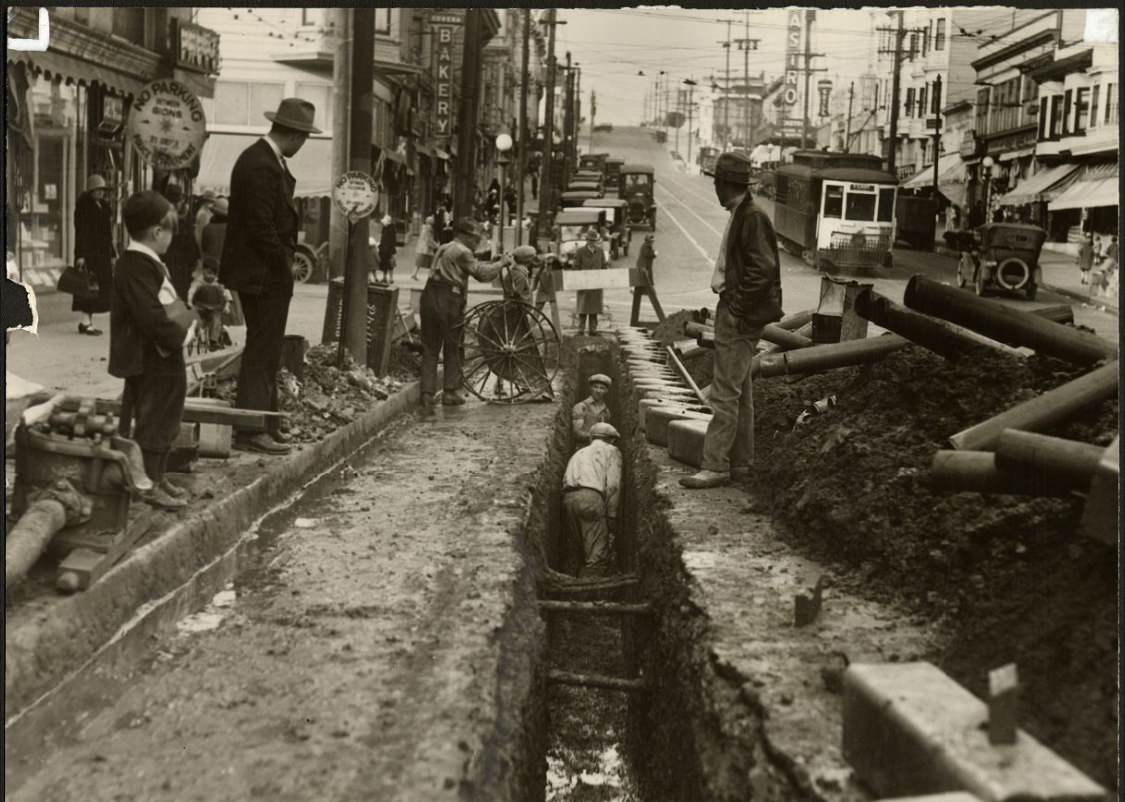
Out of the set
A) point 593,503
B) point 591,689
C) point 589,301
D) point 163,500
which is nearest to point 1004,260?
point 593,503

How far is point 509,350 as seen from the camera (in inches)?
515

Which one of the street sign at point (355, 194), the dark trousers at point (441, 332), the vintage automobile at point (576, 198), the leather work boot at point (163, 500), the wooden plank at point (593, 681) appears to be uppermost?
the vintage automobile at point (576, 198)

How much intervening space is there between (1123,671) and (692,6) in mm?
2469

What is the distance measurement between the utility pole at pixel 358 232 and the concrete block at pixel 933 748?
8.64 metres

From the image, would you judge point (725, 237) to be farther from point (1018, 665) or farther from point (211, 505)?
point (1018, 665)

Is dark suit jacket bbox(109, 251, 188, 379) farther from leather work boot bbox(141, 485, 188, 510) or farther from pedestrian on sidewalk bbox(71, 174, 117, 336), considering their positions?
pedestrian on sidewalk bbox(71, 174, 117, 336)

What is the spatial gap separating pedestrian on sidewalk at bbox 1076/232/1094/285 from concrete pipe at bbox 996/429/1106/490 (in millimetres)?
4105

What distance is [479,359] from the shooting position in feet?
49.0

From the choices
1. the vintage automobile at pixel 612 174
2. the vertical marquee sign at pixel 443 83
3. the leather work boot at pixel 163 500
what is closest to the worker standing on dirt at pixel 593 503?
the leather work boot at pixel 163 500

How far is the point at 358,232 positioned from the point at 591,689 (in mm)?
5561

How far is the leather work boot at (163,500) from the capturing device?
633 cm

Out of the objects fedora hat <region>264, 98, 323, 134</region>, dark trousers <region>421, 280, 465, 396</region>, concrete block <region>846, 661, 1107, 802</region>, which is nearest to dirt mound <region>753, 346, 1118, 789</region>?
concrete block <region>846, 661, 1107, 802</region>

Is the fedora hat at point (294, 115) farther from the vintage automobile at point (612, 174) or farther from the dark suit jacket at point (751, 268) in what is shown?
the vintage automobile at point (612, 174)

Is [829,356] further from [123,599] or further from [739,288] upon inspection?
[123,599]
